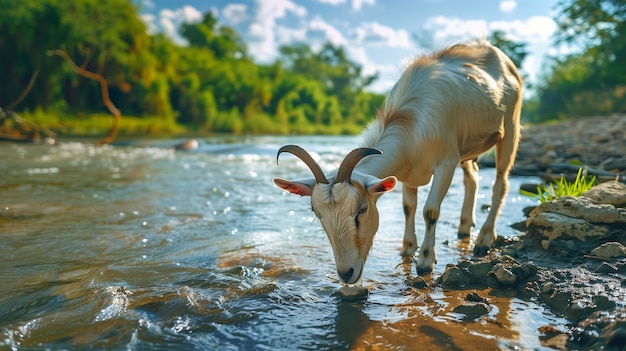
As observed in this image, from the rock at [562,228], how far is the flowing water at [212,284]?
784 mm

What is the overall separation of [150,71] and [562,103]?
35.8 metres

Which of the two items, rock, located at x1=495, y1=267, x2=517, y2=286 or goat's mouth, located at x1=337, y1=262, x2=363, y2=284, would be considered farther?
rock, located at x1=495, y1=267, x2=517, y2=286

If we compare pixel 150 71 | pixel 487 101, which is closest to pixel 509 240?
pixel 487 101

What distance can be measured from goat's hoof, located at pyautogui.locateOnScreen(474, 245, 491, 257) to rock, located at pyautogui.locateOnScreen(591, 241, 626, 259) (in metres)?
1.05

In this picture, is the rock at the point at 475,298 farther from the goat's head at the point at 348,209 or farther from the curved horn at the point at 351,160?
the curved horn at the point at 351,160

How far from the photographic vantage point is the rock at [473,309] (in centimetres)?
315

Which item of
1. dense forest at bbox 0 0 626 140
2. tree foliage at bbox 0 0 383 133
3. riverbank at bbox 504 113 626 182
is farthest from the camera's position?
tree foliage at bbox 0 0 383 133

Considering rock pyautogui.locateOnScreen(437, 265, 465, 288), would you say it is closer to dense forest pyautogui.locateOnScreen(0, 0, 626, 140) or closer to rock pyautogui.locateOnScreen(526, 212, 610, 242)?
rock pyautogui.locateOnScreen(526, 212, 610, 242)

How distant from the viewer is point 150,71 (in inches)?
1569

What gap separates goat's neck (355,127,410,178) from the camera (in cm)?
407

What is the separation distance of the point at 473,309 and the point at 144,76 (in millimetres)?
40431

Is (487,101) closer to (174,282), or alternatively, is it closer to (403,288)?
(403,288)

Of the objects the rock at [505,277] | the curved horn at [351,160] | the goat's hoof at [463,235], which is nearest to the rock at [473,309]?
the rock at [505,277]

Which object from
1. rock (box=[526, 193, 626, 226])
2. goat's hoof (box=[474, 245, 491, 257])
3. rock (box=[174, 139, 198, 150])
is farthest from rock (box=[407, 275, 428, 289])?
rock (box=[174, 139, 198, 150])
